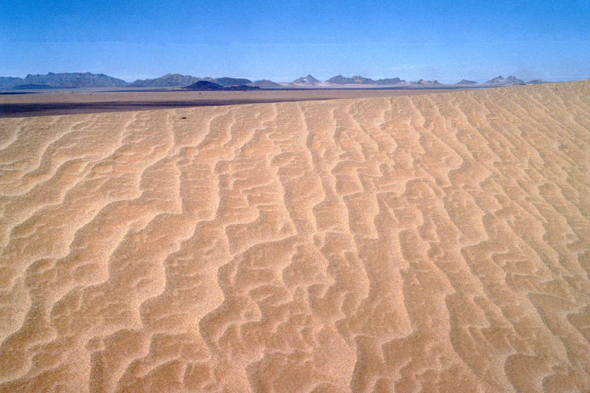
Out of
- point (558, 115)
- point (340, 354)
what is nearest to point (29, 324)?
point (340, 354)

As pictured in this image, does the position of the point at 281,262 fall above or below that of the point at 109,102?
above

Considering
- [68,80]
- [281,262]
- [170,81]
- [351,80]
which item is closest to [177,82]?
[170,81]

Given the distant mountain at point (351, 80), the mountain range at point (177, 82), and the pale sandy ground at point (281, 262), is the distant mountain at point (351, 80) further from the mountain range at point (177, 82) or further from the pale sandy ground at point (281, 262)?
the pale sandy ground at point (281, 262)

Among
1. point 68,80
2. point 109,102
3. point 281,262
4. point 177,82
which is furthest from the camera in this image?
point 68,80

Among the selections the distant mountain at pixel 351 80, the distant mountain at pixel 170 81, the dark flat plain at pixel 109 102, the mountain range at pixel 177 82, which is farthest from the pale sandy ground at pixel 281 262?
the distant mountain at pixel 351 80

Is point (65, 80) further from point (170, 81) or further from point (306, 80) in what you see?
point (306, 80)
